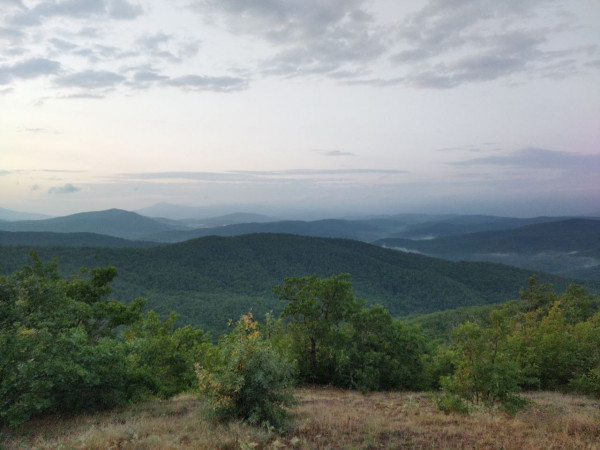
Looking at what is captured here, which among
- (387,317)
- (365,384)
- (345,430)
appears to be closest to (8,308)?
(345,430)

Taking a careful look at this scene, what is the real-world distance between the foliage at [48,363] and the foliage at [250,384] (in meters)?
A: 5.04

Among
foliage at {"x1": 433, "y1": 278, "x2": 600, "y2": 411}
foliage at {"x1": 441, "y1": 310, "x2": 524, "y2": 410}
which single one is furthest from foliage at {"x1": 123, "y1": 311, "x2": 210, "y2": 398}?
foliage at {"x1": 433, "y1": 278, "x2": 600, "y2": 411}

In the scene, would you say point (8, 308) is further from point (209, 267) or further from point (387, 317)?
point (209, 267)

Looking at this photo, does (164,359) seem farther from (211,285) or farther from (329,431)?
(211,285)

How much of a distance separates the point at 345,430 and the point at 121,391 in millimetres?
9534

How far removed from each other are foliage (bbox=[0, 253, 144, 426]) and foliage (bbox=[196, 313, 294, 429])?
5.04 metres

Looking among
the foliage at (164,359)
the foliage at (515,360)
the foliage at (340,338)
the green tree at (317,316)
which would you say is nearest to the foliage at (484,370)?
the foliage at (515,360)

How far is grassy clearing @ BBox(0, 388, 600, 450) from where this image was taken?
8.77 meters

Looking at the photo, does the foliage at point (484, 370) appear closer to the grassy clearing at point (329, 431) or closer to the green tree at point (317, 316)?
the grassy clearing at point (329, 431)

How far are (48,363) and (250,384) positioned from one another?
6.30 meters

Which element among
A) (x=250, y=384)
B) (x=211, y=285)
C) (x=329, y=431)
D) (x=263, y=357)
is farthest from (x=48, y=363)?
(x=211, y=285)

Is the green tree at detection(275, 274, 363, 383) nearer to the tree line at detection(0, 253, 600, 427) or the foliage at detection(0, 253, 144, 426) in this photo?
the tree line at detection(0, 253, 600, 427)

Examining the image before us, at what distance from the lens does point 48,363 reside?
1049 cm

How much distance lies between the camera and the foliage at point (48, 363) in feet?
33.4
